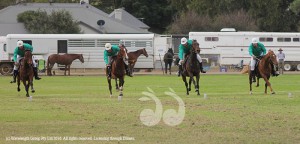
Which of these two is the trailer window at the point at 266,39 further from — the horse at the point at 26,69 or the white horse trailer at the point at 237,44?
the horse at the point at 26,69

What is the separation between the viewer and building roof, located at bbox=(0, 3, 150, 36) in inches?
3474

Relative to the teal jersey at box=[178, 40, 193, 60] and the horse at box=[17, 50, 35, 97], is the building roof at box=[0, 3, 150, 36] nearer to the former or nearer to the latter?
the teal jersey at box=[178, 40, 193, 60]

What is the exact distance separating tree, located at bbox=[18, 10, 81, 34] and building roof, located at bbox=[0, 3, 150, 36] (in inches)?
67.6

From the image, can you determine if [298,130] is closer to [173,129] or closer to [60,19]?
[173,129]

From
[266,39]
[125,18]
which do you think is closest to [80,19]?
[125,18]

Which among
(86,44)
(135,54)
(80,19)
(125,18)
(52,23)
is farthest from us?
(125,18)

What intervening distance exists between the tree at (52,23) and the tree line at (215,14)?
13.0 m

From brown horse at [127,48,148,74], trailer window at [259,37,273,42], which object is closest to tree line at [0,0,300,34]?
trailer window at [259,37,273,42]

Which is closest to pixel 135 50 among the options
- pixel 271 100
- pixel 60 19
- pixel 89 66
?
pixel 89 66

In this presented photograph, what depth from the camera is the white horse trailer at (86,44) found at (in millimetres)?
67438

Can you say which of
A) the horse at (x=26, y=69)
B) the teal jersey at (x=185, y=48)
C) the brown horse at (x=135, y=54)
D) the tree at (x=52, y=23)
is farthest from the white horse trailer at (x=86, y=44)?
the horse at (x=26, y=69)

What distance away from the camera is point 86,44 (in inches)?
2692

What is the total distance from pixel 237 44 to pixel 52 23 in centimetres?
2513

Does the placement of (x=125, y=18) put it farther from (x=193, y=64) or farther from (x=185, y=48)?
(x=193, y=64)
